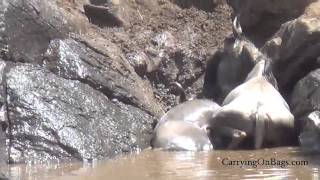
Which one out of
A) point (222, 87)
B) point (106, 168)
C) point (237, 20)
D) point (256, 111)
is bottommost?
point (106, 168)

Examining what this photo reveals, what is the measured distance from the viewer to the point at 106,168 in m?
8.21

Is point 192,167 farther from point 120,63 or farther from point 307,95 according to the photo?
point 120,63

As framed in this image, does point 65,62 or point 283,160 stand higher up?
point 65,62

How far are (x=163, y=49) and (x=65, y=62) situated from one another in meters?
2.75

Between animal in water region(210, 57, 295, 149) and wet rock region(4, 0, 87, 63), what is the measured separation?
8.95 ft

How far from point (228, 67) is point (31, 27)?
357cm

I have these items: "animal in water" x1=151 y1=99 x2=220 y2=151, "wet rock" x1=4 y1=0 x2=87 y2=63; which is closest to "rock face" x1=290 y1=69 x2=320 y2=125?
"animal in water" x1=151 y1=99 x2=220 y2=151

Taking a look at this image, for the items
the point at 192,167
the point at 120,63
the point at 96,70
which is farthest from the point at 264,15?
the point at 192,167

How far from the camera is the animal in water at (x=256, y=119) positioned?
9.27 m

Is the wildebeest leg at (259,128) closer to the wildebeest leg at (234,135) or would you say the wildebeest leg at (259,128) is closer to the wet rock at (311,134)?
the wildebeest leg at (234,135)

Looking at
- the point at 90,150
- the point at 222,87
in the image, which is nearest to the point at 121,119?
the point at 90,150

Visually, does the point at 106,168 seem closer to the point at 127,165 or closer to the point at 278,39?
the point at 127,165

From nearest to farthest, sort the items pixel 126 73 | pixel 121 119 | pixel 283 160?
pixel 283 160
pixel 121 119
pixel 126 73

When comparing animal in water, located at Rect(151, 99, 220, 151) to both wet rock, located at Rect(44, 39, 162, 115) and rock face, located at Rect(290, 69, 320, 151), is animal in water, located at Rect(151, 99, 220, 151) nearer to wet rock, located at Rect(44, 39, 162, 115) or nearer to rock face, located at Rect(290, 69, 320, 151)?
wet rock, located at Rect(44, 39, 162, 115)
